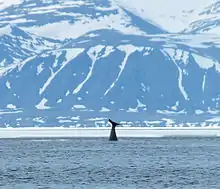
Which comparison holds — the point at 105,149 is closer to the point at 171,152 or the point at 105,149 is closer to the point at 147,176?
the point at 171,152

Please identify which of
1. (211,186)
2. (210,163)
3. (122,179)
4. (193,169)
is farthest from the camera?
(210,163)

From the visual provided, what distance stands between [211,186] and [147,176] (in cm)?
923

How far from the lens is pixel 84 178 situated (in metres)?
74.4

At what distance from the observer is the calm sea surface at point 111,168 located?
69.9m

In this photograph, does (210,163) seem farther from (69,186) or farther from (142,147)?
(142,147)

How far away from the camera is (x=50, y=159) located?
95938 mm

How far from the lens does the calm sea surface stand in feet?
229

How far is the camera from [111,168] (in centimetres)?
8394

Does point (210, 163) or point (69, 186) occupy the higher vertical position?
point (69, 186)

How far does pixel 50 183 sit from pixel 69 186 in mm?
2625

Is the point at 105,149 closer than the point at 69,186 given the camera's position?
No

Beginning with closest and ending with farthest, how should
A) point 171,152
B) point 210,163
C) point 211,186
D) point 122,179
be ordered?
1. point 211,186
2. point 122,179
3. point 210,163
4. point 171,152

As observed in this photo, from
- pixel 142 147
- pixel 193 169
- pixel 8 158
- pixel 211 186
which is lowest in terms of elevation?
pixel 142 147

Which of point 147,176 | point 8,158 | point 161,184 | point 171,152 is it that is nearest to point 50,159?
point 8,158
